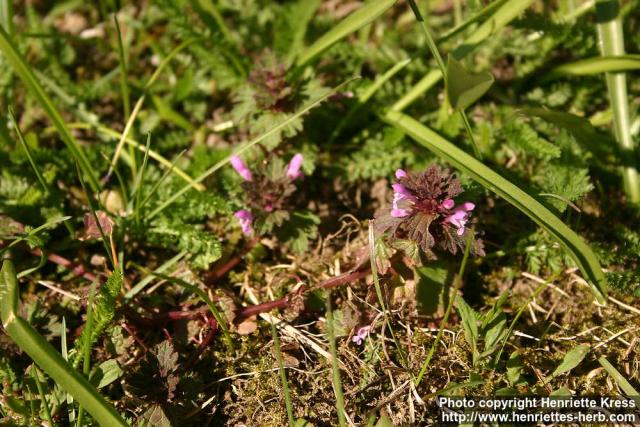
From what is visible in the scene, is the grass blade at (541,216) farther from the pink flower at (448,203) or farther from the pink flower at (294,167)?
the pink flower at (294,167)

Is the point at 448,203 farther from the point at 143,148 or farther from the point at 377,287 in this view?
the point at 143,148

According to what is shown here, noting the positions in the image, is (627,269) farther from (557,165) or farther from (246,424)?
(246,424)

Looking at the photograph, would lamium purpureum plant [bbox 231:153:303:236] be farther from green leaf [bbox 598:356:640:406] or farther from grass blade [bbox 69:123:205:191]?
green leaf [bbox 598:356:640:406]

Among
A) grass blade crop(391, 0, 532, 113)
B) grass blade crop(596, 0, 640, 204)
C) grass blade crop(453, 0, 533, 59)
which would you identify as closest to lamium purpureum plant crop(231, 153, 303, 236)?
grass blade crop(391, 0, 532, 113)

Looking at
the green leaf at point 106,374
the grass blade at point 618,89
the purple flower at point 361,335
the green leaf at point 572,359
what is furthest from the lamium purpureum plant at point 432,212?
the green leaf at point 106,374

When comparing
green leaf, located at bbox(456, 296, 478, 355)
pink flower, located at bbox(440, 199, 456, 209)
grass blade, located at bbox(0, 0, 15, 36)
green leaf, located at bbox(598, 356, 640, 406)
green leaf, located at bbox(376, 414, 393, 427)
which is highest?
grass blade, located at bbox(0, 0, 15, 36)

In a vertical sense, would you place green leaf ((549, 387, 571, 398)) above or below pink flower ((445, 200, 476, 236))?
below

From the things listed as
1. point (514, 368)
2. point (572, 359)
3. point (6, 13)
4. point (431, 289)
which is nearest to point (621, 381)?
point (572, 359)
